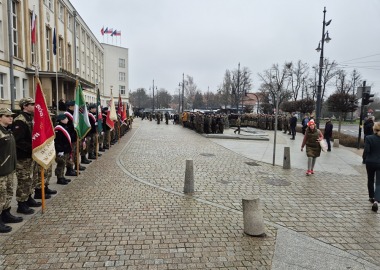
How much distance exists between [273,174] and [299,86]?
2547 inches

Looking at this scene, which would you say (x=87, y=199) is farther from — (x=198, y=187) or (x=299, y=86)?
(x=299, y=86)

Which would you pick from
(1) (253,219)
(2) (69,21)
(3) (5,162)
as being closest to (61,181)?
(3) (5,162)

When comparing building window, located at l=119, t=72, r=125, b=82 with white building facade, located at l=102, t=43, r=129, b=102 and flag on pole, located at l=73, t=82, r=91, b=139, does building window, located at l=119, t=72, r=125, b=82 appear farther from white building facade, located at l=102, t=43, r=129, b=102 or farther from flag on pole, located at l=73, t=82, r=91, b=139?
flag on pole, located at l=73, t=82, r=91, b=139

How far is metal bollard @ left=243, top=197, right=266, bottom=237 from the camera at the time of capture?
15.7 ft

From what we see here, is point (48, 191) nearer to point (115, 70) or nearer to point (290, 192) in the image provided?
point (290, 192)

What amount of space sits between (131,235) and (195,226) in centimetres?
108

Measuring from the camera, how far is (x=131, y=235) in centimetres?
471

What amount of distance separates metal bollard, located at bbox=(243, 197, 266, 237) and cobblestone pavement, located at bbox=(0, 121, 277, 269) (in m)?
0.13

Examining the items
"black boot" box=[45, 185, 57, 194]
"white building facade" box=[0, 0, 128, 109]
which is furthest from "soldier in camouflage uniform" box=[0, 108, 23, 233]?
"white building facade" box=[0, 0, 128, 109]

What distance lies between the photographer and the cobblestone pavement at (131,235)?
3928mm

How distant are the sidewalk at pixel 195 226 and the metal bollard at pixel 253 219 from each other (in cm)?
14

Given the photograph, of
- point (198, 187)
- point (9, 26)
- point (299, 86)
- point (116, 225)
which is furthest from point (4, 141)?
point (299, 86)

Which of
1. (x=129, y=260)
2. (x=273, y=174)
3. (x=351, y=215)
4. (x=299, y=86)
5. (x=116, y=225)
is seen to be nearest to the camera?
(x=129, y=260)

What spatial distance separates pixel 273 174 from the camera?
30.9 feet
